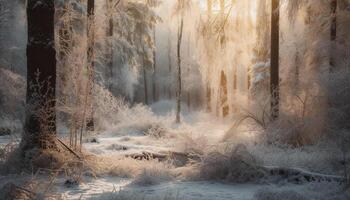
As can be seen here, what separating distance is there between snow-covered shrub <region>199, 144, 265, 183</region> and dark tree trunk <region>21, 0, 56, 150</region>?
3033mm

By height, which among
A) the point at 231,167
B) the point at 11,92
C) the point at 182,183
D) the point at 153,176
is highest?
the point at 11,92

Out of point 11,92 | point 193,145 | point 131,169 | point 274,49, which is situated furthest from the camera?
point 11,92

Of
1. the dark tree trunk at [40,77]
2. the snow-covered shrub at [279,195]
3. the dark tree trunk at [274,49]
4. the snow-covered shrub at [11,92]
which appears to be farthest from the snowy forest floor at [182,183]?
the snow-covered shrub at [11,92]

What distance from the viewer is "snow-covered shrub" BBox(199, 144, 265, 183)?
745cm

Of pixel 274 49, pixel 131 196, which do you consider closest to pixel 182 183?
pixel 131 196

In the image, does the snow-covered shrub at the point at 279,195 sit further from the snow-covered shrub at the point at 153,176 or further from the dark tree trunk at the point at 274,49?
the dark tree trunk at the point at 274,49

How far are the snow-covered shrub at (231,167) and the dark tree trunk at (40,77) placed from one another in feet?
9.95

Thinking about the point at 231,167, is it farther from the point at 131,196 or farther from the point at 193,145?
the point at 193,145

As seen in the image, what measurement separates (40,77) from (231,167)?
4.15 meters

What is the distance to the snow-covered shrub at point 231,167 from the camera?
745cm

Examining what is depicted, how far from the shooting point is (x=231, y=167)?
7.53 metres

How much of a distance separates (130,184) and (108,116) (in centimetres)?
1284

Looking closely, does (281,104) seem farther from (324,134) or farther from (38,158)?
(38,158)

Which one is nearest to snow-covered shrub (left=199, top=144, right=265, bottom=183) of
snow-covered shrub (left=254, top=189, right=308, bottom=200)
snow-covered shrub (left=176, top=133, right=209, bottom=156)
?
snow-covered shrub (left=254, top=189, right=308, bottom=200)
